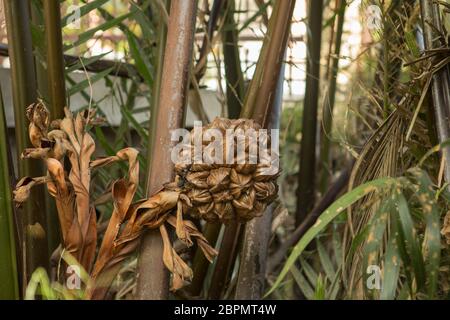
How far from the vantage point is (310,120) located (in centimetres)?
87

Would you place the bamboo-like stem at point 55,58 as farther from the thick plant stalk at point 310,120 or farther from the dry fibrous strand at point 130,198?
the thick plant stalk at point 310,120

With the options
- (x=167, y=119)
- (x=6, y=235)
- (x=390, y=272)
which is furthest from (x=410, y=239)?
(x=6, y=235)

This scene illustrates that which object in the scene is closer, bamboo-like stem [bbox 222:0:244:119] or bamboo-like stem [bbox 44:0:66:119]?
bamboo-like stem [bbox 44:0:66:119]

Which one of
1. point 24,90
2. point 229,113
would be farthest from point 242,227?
point 24,90

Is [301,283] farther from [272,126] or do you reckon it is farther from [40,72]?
[40,72]

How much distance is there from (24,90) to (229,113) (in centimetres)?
31

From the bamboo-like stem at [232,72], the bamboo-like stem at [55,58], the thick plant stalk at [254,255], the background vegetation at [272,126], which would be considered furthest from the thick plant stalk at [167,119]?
the bamboo-like stem at [232,72]

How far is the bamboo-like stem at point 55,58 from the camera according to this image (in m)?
0.53

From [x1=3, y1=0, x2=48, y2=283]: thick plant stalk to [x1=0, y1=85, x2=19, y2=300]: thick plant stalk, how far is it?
0.03 m

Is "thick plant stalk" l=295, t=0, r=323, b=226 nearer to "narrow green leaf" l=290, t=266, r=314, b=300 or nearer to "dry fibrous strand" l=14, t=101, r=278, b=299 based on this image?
"narrow green leaf" l=290, t=266, r=314, b=300

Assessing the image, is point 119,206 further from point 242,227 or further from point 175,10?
point 242,227

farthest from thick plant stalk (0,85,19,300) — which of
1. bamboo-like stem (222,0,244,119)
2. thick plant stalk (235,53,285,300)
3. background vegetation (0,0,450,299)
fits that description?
bamboo-like stem (222,0,244,119)

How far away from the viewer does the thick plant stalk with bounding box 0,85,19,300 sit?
0.49 metres

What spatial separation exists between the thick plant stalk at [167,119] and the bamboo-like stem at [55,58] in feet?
0.35
